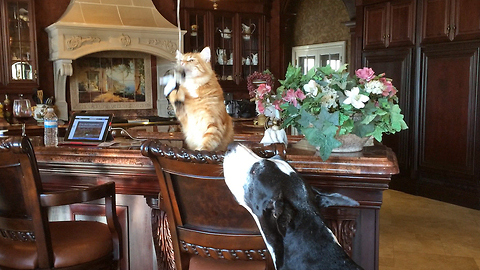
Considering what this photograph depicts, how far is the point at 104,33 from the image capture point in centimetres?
559

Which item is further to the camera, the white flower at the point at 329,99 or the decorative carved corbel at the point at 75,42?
the decorative carved corbel at the point at 75,42

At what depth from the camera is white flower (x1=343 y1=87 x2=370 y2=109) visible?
1787 millimetres

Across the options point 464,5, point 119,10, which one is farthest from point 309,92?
point 119,10

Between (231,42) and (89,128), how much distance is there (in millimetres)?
4741

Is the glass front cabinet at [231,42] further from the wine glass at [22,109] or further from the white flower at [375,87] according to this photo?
the white flower at [375,87]

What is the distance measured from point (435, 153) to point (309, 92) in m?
3.81

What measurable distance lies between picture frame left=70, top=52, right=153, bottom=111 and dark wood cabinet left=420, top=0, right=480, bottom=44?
359 cm

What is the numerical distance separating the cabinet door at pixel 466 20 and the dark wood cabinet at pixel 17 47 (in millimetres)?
4715

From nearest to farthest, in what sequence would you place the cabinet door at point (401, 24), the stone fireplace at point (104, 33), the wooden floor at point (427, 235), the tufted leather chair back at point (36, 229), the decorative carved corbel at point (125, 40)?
the tufted leather chair back at point (36, 229) < the wooden floor at point (427, 235) < the cabinet door at point (401, 24) < the stone fireplace at point (104, 33) < the decorative carved corbel at point (125, 40)

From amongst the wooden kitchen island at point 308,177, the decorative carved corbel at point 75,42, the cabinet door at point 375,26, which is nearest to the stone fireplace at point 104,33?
the decorative carved corbel at point 75,42

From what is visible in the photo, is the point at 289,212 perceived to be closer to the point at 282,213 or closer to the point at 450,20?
the point at 282,213

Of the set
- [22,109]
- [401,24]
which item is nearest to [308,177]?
[22,109]

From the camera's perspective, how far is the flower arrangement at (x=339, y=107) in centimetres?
179

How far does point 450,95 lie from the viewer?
4918mm
